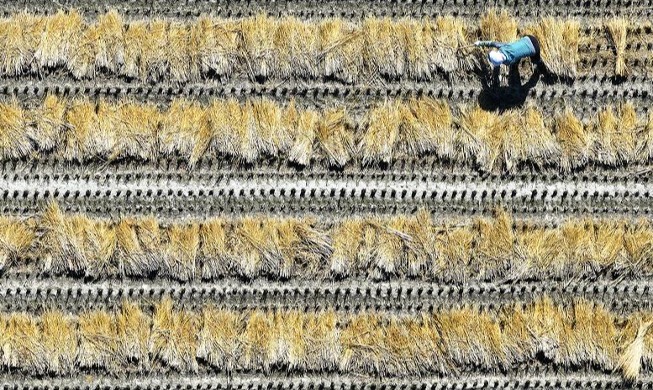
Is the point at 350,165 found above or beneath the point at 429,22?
beneath

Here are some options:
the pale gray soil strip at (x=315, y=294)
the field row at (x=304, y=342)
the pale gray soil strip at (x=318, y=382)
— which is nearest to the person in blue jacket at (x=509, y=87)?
the pale gray soil strip at (x=315, y=294)

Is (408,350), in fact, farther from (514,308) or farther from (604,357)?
(604,357)

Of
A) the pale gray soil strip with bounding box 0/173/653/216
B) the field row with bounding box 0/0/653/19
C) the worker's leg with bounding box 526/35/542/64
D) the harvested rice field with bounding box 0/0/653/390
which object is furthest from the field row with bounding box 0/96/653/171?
the field row with bounding box 0/0/653/19

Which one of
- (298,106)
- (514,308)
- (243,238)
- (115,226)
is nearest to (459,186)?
(514,308)

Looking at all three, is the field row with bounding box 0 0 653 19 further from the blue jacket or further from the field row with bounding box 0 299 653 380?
the field row with bounding box 0 299 653 380

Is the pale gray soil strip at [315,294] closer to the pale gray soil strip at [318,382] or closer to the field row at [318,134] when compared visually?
the pale gray soil strip at [318,382]

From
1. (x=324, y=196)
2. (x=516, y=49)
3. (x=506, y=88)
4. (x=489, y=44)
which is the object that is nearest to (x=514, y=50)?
(x=516, y=49)

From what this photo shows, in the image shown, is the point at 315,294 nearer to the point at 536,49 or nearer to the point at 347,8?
the point at 347,8
